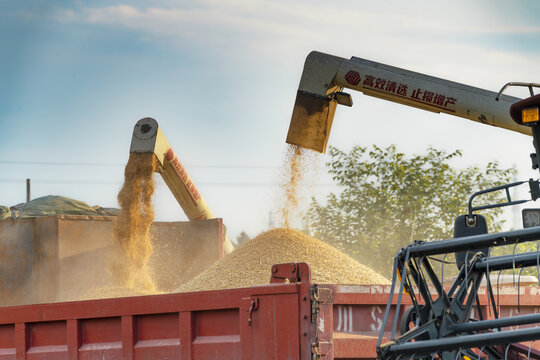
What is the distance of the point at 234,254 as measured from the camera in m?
6.89

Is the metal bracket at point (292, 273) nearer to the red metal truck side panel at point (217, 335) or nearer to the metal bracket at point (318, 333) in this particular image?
the metal bracket at point (318, 333)

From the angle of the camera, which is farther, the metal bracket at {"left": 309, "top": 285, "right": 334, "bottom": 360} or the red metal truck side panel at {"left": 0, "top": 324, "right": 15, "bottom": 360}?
the red metal truck side panel at {"left": 0, "top": 324, "right": 15, "bottom": 360}

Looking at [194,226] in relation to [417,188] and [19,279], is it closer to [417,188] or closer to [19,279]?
[19,279]

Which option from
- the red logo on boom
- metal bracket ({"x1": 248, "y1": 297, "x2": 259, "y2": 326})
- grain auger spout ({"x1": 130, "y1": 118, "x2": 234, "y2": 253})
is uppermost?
the red logo on boom

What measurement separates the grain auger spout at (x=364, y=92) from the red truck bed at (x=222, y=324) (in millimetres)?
2281

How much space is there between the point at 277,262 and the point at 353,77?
1.93 m

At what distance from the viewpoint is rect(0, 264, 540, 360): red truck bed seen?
3820 millimetres

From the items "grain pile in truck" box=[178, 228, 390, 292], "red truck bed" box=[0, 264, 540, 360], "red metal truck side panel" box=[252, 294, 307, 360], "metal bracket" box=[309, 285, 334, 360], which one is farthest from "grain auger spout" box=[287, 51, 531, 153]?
"red metal truck side panel" box=[252, 294, 307, 360]

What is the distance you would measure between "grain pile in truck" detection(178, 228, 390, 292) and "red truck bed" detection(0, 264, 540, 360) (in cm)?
126

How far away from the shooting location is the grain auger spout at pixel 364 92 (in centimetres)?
654

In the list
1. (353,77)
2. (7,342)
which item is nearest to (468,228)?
(7,342)

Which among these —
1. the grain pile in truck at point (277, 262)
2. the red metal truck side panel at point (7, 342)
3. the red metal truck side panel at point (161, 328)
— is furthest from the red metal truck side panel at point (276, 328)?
the red metal truck side panel at point (7, 342)

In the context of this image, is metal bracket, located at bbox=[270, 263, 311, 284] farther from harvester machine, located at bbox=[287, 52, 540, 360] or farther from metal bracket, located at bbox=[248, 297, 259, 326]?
harvester machine, located at bbox=[287, 52, 540, 360]

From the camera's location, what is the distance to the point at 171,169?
8.60 m
